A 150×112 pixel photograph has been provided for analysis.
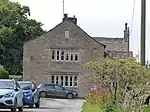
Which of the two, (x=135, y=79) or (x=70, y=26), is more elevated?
(x=70, y=26)

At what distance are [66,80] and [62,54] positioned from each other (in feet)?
10.5

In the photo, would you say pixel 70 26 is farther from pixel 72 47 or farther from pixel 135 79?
pixel 135 79

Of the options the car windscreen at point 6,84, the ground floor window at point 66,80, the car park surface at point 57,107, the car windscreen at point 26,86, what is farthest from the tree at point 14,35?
the car windscreen at point 6,84

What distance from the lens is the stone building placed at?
72688 millimetres

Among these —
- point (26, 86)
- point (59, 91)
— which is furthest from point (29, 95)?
point (59, 91)

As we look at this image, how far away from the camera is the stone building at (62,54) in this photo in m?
72.7

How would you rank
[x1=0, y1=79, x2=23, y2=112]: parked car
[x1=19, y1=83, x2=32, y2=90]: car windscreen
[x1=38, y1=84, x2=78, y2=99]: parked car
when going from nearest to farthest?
[x1=0, y1=79, x2=23, y2=112]: parked car
[x1=19, y1=83, x2=32, y2=90]: car windscreen
[x1=38, y1=84, x2=78, y2=99]: parked car

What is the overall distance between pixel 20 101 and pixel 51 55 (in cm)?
4538

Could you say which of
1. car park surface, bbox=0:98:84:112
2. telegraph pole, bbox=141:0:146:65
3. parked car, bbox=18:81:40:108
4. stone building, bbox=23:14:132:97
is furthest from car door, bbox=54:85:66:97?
telegraph pole, bbox=141:0:146:65

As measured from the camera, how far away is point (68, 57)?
73.6 m

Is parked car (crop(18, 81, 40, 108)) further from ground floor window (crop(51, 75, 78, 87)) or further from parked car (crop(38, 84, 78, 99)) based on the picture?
ground floor window (crop(51, 75, 78, 87))

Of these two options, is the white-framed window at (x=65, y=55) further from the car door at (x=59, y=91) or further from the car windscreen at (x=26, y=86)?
the car windscreen at (x=26, y=86)

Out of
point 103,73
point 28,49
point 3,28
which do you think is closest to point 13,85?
point 103,73

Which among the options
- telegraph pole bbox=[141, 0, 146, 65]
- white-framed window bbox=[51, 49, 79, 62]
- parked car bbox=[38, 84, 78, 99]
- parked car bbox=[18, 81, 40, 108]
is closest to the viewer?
telegraph pole bbox=[141, 0, 146, 65]
